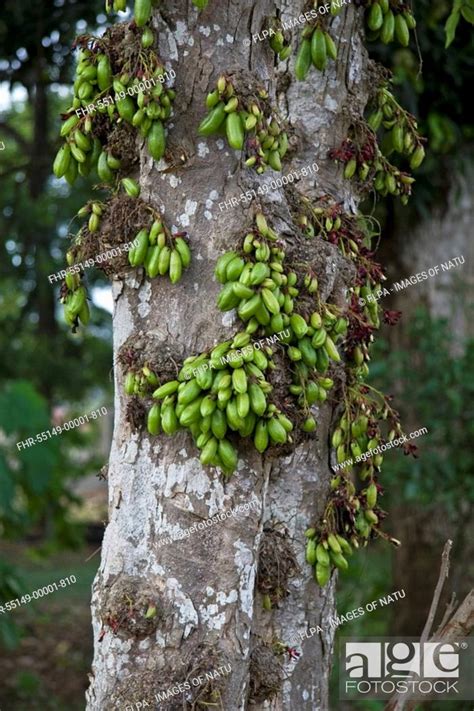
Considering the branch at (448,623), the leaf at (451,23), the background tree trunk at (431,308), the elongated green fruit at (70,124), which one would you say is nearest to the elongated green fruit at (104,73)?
the elongated green fruit at (70,124)

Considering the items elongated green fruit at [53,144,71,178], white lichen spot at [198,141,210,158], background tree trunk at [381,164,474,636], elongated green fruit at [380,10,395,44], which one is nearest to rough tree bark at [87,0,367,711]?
white lichen spot at [198,141,210,158]

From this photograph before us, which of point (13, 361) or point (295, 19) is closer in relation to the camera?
point (295, 19)

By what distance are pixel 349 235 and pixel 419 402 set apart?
7.53 feet

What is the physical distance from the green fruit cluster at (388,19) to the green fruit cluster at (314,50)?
23 cm

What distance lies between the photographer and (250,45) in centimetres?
211

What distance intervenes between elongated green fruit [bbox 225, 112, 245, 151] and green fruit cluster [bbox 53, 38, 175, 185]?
163mm

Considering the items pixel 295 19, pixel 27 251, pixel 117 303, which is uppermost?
pixel 295 19

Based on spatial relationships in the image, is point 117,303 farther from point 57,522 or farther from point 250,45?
point 57,522

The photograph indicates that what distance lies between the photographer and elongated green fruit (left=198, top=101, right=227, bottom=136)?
1.99 m

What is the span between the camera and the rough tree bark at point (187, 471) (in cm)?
204

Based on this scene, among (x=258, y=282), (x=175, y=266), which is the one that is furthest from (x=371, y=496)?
(x=175, y=266)

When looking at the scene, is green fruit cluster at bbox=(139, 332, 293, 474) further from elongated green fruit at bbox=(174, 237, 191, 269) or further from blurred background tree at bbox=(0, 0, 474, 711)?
blurred background tree at bbox=(0, 0, 474, 711)


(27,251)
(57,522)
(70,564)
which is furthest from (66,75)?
(70,564)

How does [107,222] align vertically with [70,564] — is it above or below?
above
